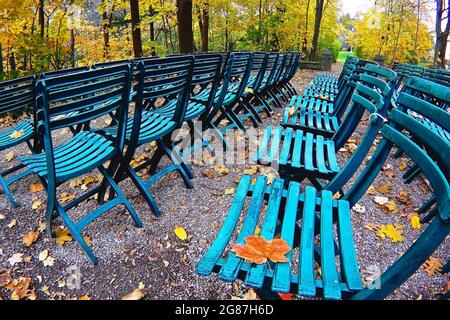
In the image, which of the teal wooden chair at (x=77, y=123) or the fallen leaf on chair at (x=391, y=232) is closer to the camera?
the teal wooden chair at (x=77, y=123)

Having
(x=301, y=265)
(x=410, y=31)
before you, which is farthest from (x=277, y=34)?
(x=301, y=265)

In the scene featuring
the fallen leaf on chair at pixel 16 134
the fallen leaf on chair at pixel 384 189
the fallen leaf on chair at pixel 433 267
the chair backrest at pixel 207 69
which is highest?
the chair backrest at pixel 207 69

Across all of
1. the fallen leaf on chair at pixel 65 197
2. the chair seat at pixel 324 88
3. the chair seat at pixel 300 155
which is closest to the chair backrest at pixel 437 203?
the chair seat at pixel 300 155

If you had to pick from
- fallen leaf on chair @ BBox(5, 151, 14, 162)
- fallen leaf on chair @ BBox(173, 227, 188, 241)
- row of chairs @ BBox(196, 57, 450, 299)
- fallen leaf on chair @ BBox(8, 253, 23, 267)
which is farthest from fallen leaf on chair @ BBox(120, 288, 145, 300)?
fallen leaf on chair @ BBox(5, 151, 14, 162)

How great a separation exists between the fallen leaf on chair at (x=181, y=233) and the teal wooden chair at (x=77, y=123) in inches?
11.7

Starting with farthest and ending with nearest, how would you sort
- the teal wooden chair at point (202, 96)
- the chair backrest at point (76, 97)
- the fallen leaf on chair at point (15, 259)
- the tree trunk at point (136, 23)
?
the tree trunk at point (136, 23) → the teal wooden chair at point (202, 96) → the fallen leaf on chair at point (15, 259) → the chair backrest at point (76, 97)

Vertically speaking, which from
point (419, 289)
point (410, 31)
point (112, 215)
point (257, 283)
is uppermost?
point (410, 31)

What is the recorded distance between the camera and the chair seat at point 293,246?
4.04ft

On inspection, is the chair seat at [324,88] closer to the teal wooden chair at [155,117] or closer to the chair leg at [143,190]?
the teal wooden chair at [155,117]

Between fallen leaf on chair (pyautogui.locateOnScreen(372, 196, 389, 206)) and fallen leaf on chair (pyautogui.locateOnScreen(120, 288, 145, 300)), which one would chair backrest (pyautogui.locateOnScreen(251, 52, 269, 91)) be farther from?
fallen leaf on chair (pyautogui.locateOnScreen(120, 288, 145, 300))

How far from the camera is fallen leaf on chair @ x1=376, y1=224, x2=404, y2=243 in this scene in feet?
7.92

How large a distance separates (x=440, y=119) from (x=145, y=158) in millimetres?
3074

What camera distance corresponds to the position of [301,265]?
4.26 ft
